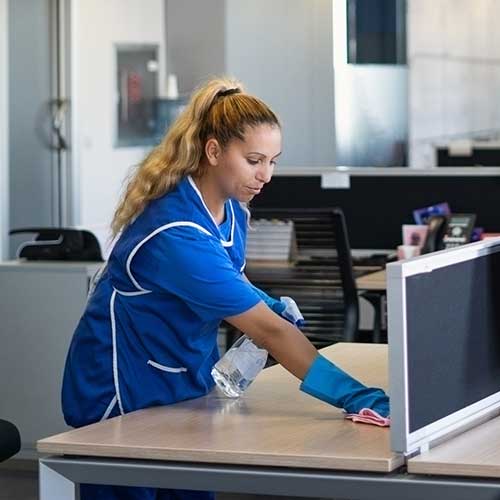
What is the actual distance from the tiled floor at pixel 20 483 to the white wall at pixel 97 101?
8.54 ft

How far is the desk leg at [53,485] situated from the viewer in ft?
8.01

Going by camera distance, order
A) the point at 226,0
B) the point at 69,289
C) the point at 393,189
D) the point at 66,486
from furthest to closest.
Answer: the point at 226,0 < the point at 393,189 < the point at 69,289 < the point at 66,486

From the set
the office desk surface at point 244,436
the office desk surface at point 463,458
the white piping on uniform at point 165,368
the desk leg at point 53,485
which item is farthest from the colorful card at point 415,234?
the desk leg at point 53,485

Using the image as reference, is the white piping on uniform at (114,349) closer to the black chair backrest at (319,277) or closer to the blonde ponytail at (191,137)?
the blonde ponytail at (191,137)

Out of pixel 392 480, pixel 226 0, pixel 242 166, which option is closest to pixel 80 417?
pixel 242 166

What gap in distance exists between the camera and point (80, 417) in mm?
2885

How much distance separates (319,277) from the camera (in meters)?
5.26

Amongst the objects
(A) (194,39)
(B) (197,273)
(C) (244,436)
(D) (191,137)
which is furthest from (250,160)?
(A) (194,39)

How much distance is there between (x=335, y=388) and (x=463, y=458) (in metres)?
0.40

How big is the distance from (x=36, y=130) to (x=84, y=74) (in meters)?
0.46

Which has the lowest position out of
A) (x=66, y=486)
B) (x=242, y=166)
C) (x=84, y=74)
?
(x=66, y=486)

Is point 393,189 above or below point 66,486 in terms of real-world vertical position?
above

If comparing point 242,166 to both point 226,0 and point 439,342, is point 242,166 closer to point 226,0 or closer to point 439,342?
point 439,342

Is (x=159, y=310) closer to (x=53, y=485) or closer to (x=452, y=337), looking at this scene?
(x=53, y=485)
